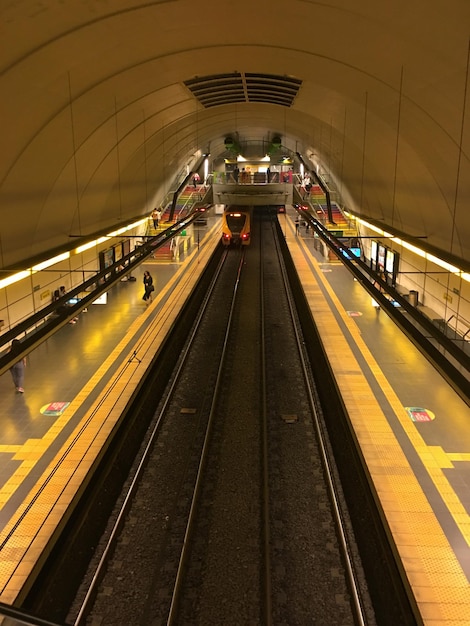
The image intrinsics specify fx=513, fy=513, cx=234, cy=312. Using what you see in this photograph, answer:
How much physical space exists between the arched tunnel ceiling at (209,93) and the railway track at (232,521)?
4812 mm

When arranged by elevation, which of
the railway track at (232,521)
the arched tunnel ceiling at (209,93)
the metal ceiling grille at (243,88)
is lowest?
the railway track at (232,521)

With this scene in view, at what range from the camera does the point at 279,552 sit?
20.0 ft

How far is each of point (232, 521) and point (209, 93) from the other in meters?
12.1

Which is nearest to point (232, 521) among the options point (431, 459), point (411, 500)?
point (411, 500)

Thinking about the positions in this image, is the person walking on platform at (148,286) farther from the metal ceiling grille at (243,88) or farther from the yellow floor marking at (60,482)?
the metal ceiling grille at (243,88)

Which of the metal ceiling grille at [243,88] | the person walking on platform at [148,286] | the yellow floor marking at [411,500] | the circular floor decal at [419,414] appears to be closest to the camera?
the yellow floor marking at [411,500]

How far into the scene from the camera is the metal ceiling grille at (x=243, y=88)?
13.0m

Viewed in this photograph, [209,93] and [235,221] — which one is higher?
[209,93]

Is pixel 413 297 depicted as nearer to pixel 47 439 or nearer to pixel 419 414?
pixel 419 414

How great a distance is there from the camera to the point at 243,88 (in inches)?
584

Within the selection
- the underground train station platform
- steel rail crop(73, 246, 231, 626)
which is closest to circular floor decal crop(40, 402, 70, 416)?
the underground train station platform

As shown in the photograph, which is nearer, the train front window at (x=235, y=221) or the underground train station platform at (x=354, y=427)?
the underground train station platform at (x=354, y=427)

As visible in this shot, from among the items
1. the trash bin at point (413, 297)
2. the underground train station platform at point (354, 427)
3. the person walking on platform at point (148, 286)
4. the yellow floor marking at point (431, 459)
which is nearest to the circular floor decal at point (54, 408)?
the underground train station platform at point (354, 427)

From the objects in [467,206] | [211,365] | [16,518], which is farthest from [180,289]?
[16,518]
